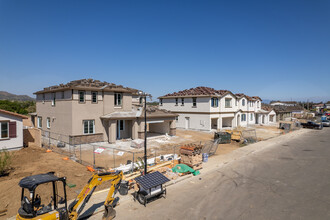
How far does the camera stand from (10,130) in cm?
1747

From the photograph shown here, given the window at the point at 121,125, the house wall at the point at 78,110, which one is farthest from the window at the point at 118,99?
the window at the point at 121,125

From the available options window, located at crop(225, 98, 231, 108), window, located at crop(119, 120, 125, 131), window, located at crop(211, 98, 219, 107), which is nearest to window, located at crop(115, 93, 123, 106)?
window, located at crop(119, 120, 125, 131)

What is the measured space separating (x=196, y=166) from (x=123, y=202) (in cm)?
589

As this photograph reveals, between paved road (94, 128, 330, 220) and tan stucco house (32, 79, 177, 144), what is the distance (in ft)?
40.2

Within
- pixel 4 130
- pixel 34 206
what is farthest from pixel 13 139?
pixel 34 206

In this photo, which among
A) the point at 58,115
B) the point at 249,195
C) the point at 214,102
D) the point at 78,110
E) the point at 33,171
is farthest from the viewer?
the point at 214,102

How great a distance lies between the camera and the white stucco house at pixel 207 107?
33094 millimetres

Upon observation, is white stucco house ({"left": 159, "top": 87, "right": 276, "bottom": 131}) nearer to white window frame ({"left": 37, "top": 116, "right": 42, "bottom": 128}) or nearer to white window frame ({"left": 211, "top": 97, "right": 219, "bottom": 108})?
white window frame ({"left": 211, "top": 97, "right": 219, "bottom": 108})

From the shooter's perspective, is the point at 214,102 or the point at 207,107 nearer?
the point at 207,107

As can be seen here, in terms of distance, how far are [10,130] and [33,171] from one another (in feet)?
25.3

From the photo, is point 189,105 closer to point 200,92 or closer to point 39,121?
point 200,92

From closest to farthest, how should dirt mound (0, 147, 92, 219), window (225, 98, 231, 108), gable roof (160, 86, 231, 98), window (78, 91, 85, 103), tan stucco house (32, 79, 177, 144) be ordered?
dirt mound (0, 147, 92, 219), tan stucco house (32, 79, 177, 144), window (78, 91, 85, 103), gable roof (160, 86, 231, 98), window (225, 98, 231, 108)

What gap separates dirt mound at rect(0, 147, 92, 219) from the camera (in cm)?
879

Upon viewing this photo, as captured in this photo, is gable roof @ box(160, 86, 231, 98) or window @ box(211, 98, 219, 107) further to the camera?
gable roof @ box(160, 86, 231, 98)
